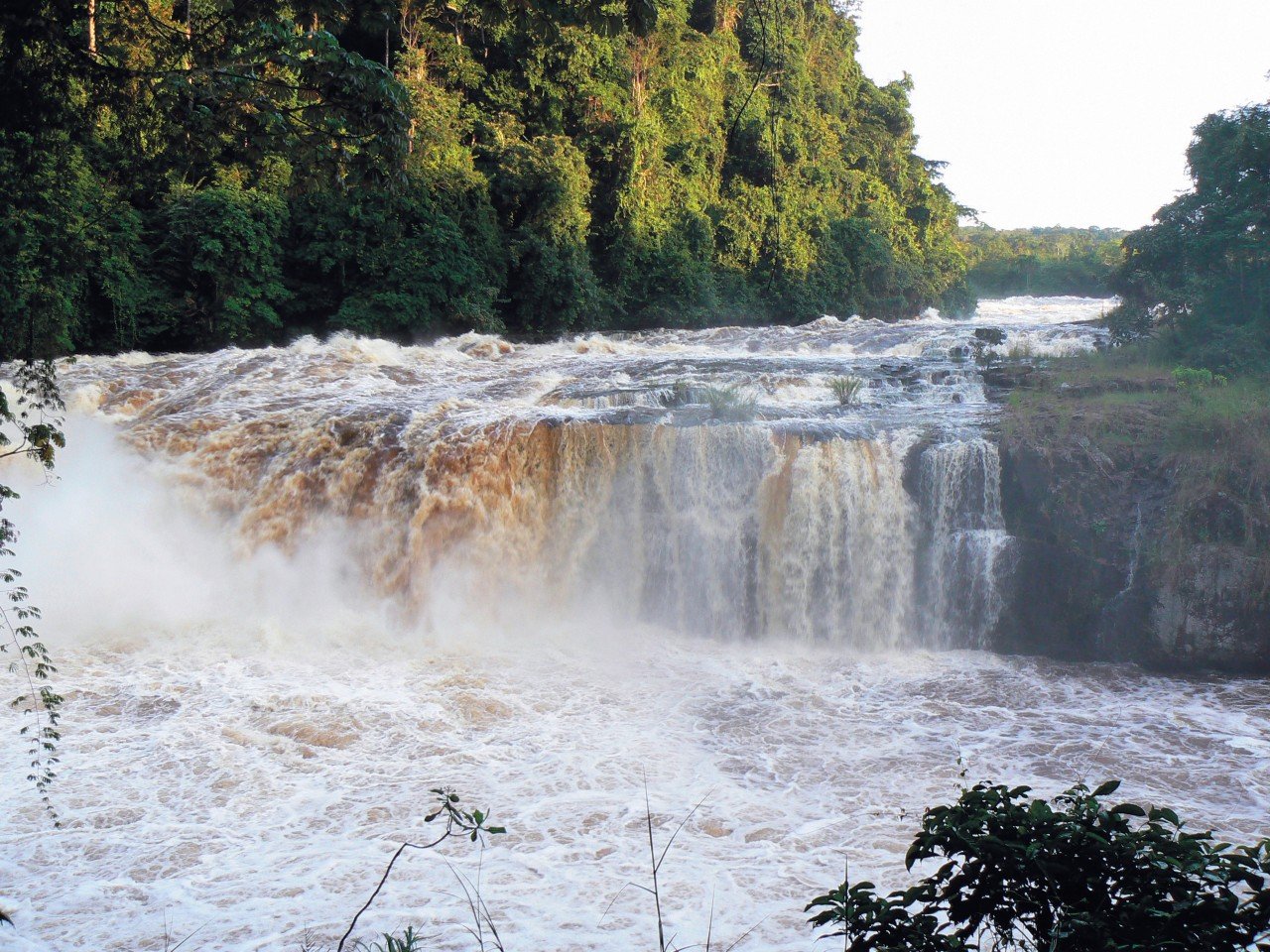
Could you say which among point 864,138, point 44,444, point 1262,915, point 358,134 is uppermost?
point 864,138

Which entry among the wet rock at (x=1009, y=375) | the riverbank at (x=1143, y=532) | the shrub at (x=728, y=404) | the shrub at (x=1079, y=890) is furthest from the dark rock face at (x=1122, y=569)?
the shrub at (x=1079, y=890)

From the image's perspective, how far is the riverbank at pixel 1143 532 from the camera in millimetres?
10688

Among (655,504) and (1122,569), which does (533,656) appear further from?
(1122,569)

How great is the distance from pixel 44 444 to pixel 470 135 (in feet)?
75.0

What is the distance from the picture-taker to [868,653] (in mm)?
11328

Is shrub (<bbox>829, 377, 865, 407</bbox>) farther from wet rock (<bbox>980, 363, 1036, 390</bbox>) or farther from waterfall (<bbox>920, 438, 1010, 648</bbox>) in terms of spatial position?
wet rock (<bbox>980, 363, 1036, 390</bbox>)

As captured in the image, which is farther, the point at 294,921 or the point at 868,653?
the point at 868,653

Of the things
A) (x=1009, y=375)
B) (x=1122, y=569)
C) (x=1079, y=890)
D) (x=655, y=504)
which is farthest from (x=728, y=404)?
(x=1079, y=890)

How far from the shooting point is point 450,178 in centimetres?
2292

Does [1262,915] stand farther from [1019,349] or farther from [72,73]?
[1019,349]

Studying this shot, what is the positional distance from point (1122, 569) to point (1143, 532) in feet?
1.63

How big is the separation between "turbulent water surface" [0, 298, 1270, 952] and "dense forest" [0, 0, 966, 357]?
129 inches

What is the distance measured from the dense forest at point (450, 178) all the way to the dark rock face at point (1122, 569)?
6053mm

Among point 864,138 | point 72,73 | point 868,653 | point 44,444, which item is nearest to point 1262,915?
point 44,444
